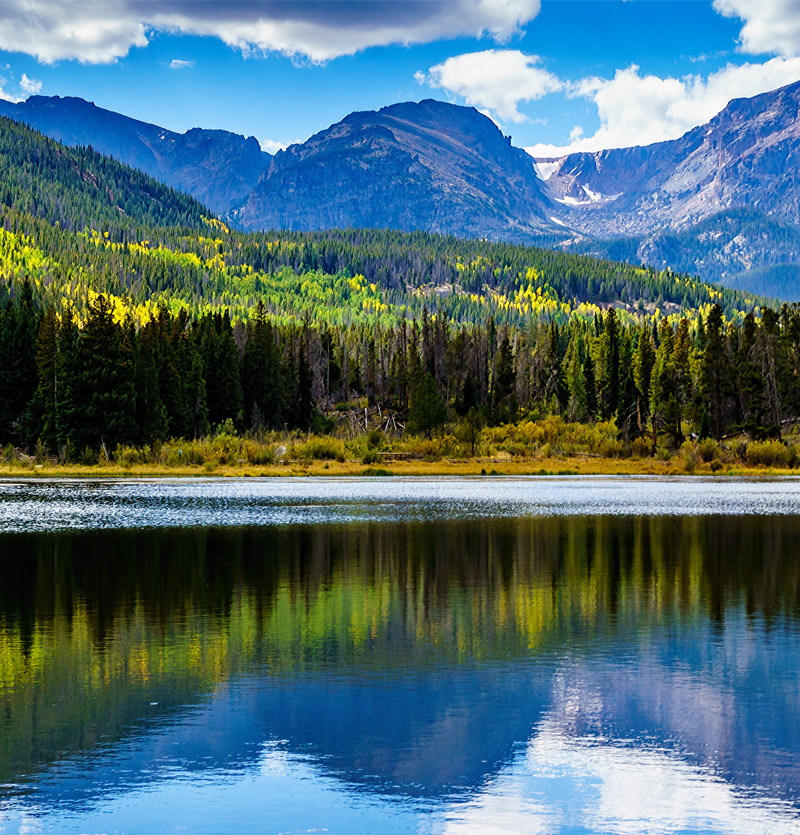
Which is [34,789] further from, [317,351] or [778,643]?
[317,351]

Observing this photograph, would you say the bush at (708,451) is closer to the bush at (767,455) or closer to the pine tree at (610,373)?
the bush at (767,455)

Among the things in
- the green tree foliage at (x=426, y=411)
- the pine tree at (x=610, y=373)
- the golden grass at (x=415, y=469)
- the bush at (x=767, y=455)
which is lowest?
the golden grass at (x=415, y=469)

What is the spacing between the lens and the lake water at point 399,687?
11.8m

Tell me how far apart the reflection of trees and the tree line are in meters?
51.0

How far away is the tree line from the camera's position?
3420 inches

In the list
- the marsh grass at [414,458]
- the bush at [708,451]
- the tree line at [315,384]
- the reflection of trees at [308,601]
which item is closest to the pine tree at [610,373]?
the tree line at [315,384]

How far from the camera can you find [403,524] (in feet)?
141

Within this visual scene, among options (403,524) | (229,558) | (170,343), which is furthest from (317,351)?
(229,558)

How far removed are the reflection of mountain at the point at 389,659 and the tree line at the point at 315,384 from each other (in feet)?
184

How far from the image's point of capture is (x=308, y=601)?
2409cm

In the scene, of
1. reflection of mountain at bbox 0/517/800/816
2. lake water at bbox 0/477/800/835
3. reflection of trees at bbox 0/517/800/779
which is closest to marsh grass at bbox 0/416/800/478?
reflection of trees at bbox 0/517/800/779

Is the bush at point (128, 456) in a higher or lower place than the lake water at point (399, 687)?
higher

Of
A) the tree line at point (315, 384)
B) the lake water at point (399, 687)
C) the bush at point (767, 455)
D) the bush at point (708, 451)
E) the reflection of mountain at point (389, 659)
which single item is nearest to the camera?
the lake water at point (399, 687)

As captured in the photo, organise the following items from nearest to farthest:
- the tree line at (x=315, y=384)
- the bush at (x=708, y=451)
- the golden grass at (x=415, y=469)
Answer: the golden grass at (x=415, y=469), the tree line at (x=315, y=384), the bush at (x=708, y=451)
